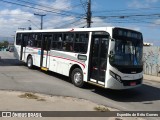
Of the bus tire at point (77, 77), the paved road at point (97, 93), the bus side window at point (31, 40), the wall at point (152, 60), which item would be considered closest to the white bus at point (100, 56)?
the bus tire at point (77, 77)

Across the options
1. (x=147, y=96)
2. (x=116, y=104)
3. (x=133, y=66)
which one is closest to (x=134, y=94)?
(x=147, y=96)

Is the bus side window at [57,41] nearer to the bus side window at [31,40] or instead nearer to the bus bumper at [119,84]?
the bus side window at [31,40]

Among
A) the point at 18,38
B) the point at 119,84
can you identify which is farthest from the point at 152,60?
the point at 119,84

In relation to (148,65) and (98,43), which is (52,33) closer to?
(98,43)

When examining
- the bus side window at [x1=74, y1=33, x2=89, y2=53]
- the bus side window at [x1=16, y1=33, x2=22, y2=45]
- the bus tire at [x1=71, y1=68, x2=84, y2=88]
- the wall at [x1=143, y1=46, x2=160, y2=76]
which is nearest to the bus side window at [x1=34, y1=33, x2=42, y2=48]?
the bus side window at [x1=16, y1=33, x2=22, y2=45]

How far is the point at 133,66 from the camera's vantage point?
1184cm

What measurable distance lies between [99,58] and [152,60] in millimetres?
11998

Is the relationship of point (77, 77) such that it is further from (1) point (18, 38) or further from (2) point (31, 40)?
(1) point (18, 38)

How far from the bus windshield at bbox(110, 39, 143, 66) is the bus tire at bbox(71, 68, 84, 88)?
2.40 meters

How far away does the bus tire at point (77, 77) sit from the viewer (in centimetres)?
1313

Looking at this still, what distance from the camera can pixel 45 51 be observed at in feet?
55.1

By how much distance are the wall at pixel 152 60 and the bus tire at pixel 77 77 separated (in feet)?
35.1

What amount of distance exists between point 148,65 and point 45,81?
37.8ft

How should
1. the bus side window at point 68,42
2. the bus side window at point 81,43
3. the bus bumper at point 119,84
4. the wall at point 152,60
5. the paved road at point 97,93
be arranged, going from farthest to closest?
the wall at point 152,60 → the bus side window at point 68,42 → the bus side window at point 81,43 → the bus bumper at point 119,84 → the paved road at point 97,93
